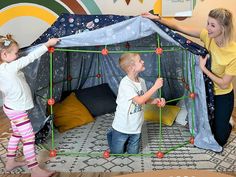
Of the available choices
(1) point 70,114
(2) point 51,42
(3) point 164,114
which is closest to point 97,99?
(1) point 70,114

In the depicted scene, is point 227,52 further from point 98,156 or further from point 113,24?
point 98,156

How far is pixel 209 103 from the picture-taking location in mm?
2486

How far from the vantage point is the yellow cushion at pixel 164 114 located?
3016 mm

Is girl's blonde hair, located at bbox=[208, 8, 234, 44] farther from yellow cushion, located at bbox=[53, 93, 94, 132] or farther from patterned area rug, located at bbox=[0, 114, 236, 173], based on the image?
yellow cushion, located at bbox=[53, 93, 94, 132]

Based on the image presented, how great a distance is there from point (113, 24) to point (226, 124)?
1114 millimetres

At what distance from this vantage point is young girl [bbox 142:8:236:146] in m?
2.33

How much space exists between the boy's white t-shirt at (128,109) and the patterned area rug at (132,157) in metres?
0.21

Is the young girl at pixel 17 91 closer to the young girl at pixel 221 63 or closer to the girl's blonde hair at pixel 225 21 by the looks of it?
the young girl at pixel 221 63

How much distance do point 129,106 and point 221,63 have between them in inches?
27.8

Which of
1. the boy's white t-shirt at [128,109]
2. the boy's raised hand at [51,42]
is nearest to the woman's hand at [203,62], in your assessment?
the boy's white t-shirt at [128,109]

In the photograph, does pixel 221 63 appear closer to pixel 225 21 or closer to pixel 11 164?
pixel 225 21

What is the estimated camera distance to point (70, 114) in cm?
296

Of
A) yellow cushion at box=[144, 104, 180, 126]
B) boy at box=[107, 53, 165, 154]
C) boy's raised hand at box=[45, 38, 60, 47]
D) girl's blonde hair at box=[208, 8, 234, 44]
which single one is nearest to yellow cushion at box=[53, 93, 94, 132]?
yellow cushion at box=[144, 104, 180, 126]

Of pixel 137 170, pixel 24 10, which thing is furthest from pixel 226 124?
pixel 24 10
